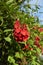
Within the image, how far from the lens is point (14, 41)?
1.83m

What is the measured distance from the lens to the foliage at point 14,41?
6.02 ft

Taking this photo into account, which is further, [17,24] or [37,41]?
[37,41]

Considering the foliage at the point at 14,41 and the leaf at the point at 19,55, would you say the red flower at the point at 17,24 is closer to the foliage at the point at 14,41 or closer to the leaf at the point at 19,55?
the foliage at the point at 14,41

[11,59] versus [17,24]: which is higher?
[17,24]

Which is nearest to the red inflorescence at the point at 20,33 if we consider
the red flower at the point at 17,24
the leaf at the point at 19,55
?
the red flower at the point at 17,24

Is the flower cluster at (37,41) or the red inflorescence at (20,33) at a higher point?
the red inflorescence at (20,33)

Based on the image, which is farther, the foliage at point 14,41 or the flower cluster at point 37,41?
the flower cluster at point 37,41

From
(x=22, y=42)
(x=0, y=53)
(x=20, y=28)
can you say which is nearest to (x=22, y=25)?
(x=20, y=28)

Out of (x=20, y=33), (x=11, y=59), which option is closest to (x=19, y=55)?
(x=11, y=59)

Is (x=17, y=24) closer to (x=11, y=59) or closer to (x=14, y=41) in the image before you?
(x=14, y=41)

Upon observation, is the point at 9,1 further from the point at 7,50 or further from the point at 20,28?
the point at 7,50

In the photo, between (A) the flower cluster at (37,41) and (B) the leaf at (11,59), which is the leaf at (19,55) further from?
(A) the flower cluster at (37,41)

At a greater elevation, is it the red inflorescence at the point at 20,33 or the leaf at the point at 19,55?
Answer: the red inflorescence at the point at 20,33

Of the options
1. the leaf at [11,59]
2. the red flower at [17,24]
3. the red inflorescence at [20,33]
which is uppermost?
the red flower at [17,24]
